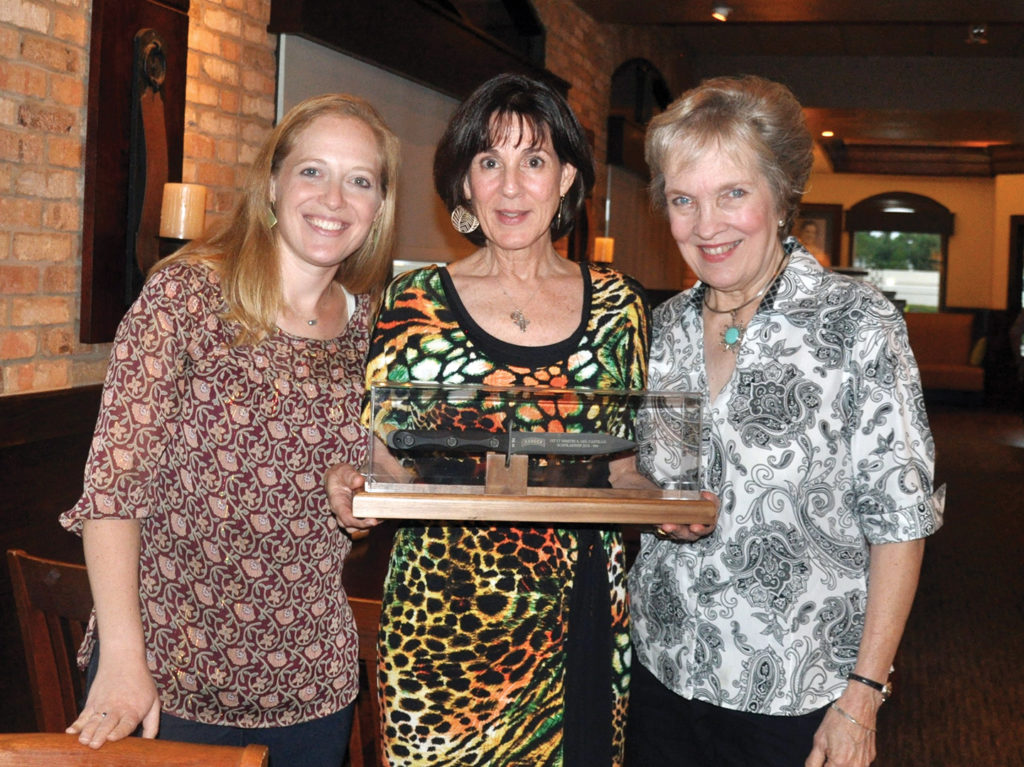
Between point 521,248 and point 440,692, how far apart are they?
793 millimetres

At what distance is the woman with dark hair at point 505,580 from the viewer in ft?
6.05

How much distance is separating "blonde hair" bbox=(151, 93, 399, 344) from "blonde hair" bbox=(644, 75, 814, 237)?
1.82 ft

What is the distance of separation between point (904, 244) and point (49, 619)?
17.9 meters

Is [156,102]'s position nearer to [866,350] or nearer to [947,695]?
[866,350]

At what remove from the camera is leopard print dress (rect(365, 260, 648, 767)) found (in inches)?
72.6

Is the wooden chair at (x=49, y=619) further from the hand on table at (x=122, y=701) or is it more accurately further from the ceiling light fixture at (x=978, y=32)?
the ceiling light fixture at (x=978, y=32)

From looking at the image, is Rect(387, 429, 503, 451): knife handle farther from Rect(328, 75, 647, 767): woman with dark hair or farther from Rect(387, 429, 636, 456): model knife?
Rect(328, 75, 647, 767): woman with dark hair

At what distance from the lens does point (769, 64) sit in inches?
481

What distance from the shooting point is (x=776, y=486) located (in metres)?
1.71

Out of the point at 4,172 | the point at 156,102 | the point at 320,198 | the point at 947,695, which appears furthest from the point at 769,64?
the point at 320,198

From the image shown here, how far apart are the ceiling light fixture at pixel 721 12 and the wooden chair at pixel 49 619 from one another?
291 inches

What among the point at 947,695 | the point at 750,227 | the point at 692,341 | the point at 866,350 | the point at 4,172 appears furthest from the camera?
the point at 947,695

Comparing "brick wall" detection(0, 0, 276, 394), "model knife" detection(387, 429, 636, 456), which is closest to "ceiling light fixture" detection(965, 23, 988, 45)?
"brick wall" detection(0, 0, 276, 394)

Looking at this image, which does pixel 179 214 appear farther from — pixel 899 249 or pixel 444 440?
pixel 899 249
